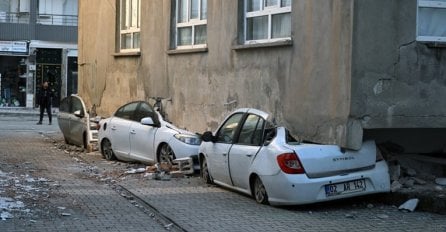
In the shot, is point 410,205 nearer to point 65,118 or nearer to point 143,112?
point 143,112

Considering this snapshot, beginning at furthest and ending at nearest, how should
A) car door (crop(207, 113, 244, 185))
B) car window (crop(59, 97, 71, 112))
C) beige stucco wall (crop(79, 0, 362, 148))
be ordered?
car window (crop(59, 97, 71, 112)), car door (crop(207, 113, 244, 185)), beige stucco wall (crop(79, 0, 362, 148))

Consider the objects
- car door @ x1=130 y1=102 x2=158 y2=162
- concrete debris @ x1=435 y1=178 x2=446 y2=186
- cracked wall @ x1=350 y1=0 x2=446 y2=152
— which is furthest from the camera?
car door @ x1=130 y1=102 x2=158 y2=162

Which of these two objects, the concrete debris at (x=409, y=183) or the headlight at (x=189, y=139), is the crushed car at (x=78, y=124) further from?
the concrete debris at (x=409, y=183)

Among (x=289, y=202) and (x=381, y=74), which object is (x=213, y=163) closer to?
(x=289, y=202)

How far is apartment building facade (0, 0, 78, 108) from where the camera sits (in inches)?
1542

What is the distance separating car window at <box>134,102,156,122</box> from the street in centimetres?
181

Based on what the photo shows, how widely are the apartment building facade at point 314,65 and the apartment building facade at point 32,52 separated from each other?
1009 inches

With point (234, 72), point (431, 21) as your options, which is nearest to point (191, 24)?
point (234, 72)

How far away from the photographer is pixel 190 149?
12414mm

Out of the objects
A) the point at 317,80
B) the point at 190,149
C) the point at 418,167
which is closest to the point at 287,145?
the point at 317,80

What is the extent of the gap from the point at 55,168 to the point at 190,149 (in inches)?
121

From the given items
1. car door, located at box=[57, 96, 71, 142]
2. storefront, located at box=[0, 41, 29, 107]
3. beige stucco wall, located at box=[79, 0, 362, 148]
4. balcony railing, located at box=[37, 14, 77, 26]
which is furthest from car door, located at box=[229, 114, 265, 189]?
balcony railing, located at box=[37, 14, 77, 26]

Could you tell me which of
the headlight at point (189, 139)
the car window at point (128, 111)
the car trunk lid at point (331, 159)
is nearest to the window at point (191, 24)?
the car window at point (128, 111)

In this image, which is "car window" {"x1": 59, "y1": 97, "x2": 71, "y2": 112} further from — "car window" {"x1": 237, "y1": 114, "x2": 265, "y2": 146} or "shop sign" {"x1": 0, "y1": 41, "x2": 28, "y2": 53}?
"shop sign" {"x1": 0, "y1": 41, "x2": 28, "y2": 53}
